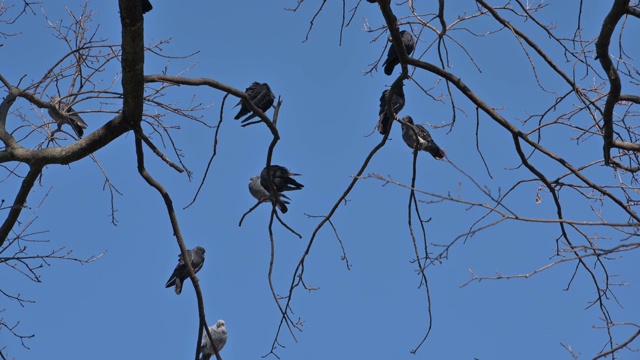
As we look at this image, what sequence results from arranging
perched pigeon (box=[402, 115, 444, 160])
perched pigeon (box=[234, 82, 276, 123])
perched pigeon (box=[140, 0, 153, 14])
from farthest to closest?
perched pigeon (box=[234, 82, 276, 123]), perched pigeon (box=[402, 115, 444, 160]), perched pigeon (box=[140, 0, 153, 14])

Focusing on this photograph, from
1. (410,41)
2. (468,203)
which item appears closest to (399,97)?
(410,41)

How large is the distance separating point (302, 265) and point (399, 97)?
8.85 feet

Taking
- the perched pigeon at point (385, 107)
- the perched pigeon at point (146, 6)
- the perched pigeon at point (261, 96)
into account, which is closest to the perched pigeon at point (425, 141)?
the perched pigeon at point (385, 107)

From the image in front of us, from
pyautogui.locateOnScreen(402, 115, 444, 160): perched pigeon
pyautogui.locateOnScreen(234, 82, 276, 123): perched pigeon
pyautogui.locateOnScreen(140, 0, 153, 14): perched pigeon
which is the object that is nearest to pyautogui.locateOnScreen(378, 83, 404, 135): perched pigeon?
pyautogui.locateOnScreen(402, 115, 444, 160): perched pigeon

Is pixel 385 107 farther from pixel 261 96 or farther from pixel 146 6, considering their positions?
pixel 146 6

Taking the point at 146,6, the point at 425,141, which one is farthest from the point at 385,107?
the point at 146,6

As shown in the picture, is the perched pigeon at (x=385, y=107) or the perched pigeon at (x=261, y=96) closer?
the perched pigeon at (x=385, y=107)

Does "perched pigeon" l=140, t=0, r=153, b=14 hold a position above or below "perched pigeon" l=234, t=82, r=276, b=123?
below

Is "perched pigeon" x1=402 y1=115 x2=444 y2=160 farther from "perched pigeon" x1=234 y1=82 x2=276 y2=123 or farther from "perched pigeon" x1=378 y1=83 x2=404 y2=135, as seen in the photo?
"perched pigeon" x1=234 y1=82 x2=276 y2=123

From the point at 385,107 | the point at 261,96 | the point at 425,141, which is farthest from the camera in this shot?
the point at 261,96

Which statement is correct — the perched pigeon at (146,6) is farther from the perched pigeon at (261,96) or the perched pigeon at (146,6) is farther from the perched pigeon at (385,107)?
the perched pigeon at (261,96)

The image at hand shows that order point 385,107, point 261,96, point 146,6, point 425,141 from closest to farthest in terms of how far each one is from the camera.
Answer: point 146,6
point 385,107
point 425,141
point 261,96

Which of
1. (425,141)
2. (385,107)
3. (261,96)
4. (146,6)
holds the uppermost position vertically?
(261,96)

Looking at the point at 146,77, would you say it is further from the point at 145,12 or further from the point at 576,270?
the point at 576,270
